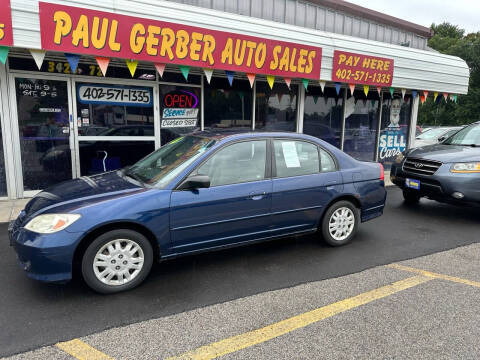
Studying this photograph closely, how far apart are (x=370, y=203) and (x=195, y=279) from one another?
2.57 m

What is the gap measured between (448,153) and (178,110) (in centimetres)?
523

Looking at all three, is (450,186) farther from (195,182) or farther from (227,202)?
(195,182)

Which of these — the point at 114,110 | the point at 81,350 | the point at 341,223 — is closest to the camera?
the point at 81,350

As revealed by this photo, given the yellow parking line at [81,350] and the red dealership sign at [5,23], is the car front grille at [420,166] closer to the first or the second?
the yellow parking line at [81,350]

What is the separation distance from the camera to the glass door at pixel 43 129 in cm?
630

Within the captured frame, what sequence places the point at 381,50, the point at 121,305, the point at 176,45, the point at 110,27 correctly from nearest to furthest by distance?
the point at 121,305, the point at 110,27, the point at 176,45, the point at 381,50

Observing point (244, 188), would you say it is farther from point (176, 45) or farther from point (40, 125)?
point (40, 125)

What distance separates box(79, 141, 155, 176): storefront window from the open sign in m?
0.93

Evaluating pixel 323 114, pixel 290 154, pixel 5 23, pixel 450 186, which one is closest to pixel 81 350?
pixel 290 154

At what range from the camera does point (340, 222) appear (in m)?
4.54

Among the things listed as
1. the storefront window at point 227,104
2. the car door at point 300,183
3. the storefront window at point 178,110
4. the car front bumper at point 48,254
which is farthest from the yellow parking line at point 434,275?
the storefront window at point 227,104

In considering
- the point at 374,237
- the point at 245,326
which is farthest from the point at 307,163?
the point at 245,326

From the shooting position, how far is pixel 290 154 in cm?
420

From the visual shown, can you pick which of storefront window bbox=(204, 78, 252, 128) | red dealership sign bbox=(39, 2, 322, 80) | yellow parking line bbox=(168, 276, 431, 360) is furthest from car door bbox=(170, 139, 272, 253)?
storefront window bbox=(204, 78, 252, 128)
